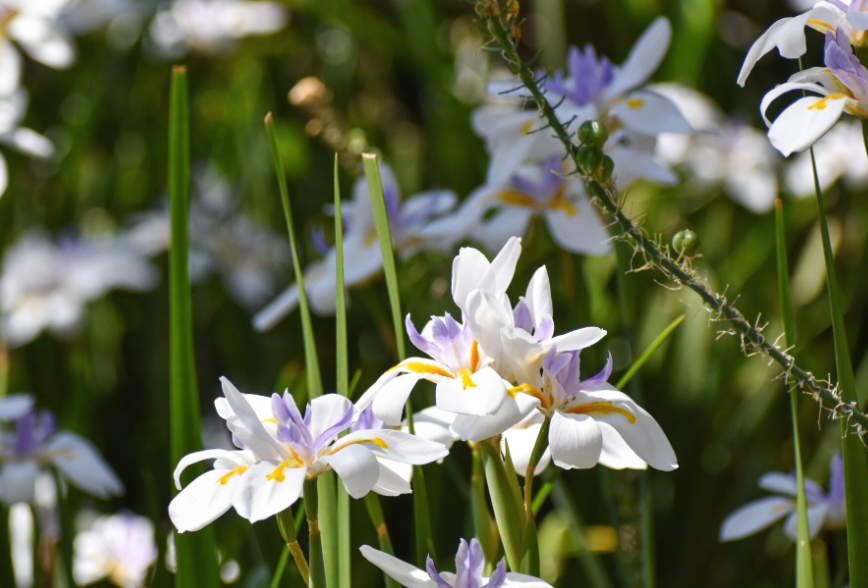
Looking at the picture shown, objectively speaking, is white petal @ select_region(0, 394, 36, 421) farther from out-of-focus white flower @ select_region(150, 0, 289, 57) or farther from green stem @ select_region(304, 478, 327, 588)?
out-of-focus white flower @ select_region(150, 0, 289, 57)

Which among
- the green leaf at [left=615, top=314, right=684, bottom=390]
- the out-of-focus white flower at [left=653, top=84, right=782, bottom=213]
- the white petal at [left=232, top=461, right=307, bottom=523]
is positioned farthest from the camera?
the out-of-focus white flower at [left=653, top=84, right=782, bottom=213]

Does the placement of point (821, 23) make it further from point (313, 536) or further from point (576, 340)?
point (313, 536)

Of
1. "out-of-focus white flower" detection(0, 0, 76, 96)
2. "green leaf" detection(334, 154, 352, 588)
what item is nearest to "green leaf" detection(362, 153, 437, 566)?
"green leaf" detection(334, 154, 352, 588)

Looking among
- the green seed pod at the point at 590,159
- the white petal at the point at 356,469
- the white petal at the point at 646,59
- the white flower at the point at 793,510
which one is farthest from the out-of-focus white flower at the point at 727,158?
the white petal at the point at 356,469

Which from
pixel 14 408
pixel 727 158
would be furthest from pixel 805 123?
pixel 727 158

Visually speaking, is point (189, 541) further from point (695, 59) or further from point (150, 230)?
point (695, 59)

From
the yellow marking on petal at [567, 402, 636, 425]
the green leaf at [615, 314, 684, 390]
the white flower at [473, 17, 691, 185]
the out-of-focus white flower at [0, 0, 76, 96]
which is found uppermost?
the out-of-focus white flower at [0, 0, 76, 96]
